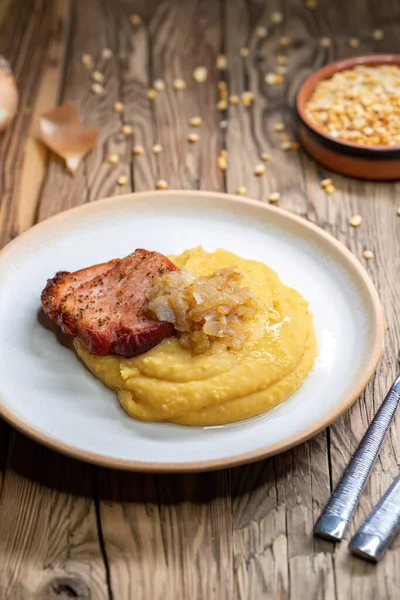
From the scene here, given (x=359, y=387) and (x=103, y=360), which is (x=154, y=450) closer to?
(x=103, y=360)

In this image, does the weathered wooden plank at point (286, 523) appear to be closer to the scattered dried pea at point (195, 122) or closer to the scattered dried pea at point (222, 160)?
the scattered dried pea at point (222, 160)

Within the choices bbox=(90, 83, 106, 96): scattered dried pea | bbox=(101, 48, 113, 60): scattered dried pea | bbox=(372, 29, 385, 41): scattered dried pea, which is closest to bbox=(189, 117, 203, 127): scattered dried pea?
bbox=(90, 83, 106, 96): scattered dried pea

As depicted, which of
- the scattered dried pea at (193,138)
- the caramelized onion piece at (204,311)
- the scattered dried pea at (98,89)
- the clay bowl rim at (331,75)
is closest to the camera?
the caramelized onion piece at (204,311)

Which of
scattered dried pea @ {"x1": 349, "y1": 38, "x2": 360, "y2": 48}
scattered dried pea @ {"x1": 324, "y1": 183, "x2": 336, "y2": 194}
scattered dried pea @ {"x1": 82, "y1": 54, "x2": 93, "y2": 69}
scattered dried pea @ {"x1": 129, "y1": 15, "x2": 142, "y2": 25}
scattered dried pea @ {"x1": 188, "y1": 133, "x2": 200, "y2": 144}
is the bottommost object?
scattered dried pea @ {"x1": 324, "y1": 183, "x2": 336, "y2": 194}

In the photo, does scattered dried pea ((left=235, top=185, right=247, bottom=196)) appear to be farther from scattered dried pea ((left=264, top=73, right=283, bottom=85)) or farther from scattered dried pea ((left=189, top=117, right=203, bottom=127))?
scattered dried pea ((left=264, top=73, right=283, bottom=85))

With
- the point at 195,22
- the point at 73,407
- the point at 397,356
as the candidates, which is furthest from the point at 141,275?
the point at 195,22

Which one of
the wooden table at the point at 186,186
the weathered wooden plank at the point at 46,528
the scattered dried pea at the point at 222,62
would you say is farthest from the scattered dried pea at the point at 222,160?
the weathered wooden plank at the point at 46,528
